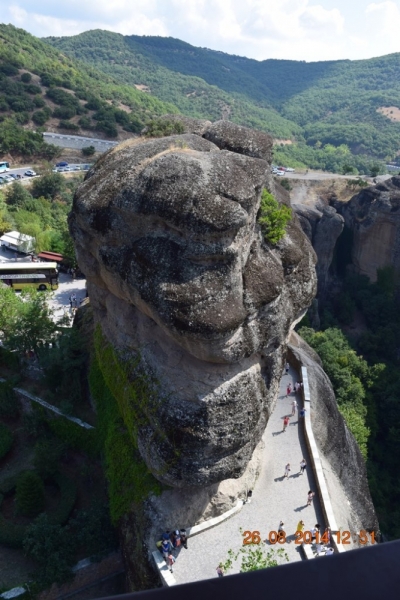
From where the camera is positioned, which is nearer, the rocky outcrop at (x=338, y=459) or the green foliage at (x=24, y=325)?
the rocky outcrop at (x=338, y=459)

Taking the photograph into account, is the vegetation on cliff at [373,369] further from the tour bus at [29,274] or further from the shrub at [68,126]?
the shrub at [68,126]

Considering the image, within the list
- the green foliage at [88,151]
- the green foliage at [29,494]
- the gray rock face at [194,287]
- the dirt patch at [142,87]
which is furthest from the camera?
the dirt patch at [142,87]

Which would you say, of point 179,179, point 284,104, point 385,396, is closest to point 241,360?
point 179,179

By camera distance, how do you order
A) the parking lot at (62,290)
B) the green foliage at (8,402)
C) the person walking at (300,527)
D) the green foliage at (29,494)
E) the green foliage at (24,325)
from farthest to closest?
1. the parking lot at (62,290)
2. the green foliage at (24,325)
3. the green foliage at (8,402)
4. the green foliage at (29,494)
5. the person walking at (300,527)

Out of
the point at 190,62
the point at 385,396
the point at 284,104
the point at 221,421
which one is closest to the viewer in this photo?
the point at 221,421

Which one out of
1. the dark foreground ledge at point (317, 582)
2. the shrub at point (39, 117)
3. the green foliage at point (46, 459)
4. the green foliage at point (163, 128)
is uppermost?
the shrub at point (39, 117)

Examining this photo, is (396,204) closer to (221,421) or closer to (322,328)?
(322,328)
